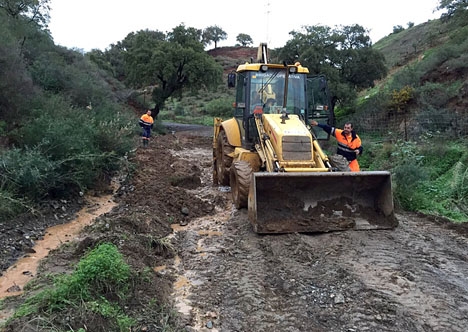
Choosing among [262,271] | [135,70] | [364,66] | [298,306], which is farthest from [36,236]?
[135,70]

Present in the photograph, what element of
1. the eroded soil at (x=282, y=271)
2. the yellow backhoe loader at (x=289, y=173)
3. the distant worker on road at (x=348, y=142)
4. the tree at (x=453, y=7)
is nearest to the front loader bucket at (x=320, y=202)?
the yellow backhoe loader at (x=289, y=173)

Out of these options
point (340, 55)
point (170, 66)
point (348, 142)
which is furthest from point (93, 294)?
point (170, 66)

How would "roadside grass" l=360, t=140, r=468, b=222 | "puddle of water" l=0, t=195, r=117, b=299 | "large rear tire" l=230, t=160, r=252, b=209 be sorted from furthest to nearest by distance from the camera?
"roadside grass" l=360, t=140, r=468, b=222 → "large rear tire" l=230, t=160, r=252, b=209 → "puddle of water" l=0, t=195, r=117, b=299

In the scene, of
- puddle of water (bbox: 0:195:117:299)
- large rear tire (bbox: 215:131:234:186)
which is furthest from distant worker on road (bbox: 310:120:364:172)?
puddle of water (bbox: 0:195:117:299)

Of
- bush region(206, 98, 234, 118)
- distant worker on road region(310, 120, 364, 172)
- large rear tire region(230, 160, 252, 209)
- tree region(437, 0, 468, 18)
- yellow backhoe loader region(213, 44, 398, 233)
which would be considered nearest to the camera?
yellow backhoe loader region(213, 44, 398, 233)

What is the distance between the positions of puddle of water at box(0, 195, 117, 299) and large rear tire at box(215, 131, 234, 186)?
241cm

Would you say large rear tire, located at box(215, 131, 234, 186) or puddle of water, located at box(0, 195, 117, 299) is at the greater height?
large rear tire, located at box(215, 131, 234, 186)

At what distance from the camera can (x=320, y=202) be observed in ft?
22.8

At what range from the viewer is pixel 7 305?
4.52 meters

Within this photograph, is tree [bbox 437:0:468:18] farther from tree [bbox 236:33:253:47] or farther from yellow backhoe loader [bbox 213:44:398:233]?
tree [bbox 236:33:253:47]

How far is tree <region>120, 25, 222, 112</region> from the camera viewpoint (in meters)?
28.1

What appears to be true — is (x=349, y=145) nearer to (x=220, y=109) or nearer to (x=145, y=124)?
(x=145, y=124)

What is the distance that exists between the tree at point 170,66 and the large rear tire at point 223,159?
18435 millimetres

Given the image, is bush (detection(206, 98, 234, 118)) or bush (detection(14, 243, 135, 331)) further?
bush (detection(206, 98, 234, 118))
